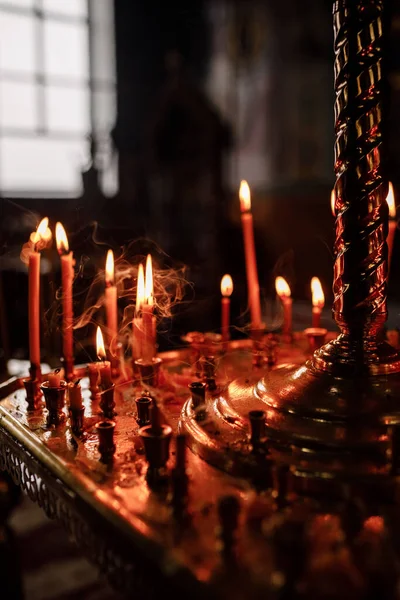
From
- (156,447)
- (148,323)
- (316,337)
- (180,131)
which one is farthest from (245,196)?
(180,131)

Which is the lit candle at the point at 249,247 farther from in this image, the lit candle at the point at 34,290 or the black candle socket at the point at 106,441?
the black candle socket at the point at 106,441

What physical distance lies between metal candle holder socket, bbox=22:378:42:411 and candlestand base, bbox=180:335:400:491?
37cm

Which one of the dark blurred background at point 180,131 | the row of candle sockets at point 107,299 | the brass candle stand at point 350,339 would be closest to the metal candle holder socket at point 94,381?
the row of candle sockets at point 107,299

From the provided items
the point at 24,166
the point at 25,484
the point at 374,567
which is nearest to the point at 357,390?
the point at 374,567

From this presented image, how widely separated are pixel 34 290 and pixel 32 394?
25 cm

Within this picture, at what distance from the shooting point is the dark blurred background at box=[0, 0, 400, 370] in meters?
5.48

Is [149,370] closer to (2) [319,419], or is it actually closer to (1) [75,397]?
(1) [75,397]

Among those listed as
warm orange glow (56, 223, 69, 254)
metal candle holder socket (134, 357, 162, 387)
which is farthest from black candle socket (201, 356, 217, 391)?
warm orange glow (56, 223, 69, 254)

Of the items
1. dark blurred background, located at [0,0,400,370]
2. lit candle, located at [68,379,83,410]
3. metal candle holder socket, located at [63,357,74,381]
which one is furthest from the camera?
dark blurred background, located at [0,0,400,370]

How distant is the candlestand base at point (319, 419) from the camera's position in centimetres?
96

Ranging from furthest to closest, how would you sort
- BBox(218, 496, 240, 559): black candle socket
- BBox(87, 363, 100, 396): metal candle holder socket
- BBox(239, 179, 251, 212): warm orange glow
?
BBox(239, 179, 251, 212): warm orange glow, BBox(87, 363, 100, 396): metal candle holder socket, BBox(218, 496, 240, 559): black candle socket

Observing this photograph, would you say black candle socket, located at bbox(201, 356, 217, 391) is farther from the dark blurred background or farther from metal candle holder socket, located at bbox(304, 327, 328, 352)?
the dark blurred background

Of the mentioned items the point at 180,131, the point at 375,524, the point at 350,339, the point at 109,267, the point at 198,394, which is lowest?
the point at 375,524

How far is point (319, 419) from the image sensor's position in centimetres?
106
